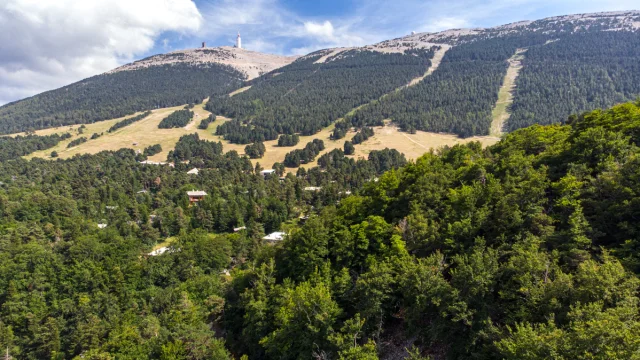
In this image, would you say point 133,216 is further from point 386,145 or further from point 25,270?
point 386,145

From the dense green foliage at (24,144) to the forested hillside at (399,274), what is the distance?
107222 millimetres

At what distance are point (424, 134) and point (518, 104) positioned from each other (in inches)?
2521

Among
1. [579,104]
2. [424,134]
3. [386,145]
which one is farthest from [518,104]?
[386,145]

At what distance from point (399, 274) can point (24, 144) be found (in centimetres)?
21033

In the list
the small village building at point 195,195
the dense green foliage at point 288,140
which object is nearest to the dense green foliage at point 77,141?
the dense green foliage at point 288,140

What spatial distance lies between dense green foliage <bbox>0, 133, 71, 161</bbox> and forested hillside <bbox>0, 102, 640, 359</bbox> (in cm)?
10722

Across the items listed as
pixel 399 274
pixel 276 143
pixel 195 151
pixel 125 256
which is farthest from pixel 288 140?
pixel 399 274

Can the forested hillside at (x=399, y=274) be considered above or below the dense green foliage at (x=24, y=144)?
below

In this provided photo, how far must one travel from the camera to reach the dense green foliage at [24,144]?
15462cm

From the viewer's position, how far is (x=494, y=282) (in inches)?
939

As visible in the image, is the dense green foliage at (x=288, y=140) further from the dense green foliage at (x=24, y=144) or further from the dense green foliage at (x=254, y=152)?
the dense green foliage at (x=24, y=144)

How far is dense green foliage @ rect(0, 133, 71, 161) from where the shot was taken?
15462cm

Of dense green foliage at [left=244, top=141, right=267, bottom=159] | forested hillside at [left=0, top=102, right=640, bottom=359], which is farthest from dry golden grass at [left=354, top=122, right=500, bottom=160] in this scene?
forested hillside at [left=0, top=102, right=640, bottom=359]

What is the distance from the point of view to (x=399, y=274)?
29406mm
